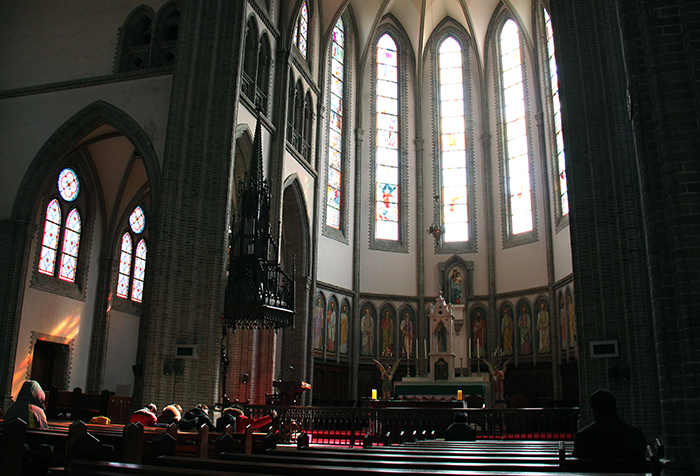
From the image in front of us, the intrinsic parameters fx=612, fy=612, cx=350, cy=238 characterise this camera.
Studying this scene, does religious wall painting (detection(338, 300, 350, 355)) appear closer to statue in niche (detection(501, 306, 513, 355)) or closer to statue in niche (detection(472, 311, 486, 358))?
statue in niche (detection(472, 311, 486, 358))

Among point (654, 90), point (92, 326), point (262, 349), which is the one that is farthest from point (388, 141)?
point (654, 90)

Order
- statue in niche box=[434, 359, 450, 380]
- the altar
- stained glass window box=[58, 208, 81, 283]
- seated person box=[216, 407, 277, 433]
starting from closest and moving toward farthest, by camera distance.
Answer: seated person box=[216, 407, 277, 433], the altar, statue in niche box=[434, 359, 450, 380], stained glass window box=[58, 208, 81, 283]

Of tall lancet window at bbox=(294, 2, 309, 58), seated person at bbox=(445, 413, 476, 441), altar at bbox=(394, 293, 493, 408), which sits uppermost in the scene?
tall lancet window at bbox=(294, 2, 309, 58)

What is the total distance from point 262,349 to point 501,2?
17.2m

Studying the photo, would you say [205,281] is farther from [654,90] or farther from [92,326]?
[654,90]

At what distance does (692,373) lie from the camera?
14.6 feet

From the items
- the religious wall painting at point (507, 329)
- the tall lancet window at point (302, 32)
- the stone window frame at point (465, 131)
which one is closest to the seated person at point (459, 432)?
the religious wall painting at point (507, 329)

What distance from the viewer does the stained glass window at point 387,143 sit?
2542cm

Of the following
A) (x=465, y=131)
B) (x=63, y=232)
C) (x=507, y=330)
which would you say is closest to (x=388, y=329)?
(x=507, y=330)

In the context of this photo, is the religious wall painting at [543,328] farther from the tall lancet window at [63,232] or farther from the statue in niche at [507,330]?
the tall lancet window at [63,232]

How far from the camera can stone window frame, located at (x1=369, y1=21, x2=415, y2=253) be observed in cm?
2509

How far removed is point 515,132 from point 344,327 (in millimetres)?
10353

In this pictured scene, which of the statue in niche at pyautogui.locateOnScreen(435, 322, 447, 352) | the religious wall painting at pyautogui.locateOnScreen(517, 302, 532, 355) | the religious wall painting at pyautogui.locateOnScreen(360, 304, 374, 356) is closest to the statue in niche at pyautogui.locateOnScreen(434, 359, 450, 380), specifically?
the statue in niche at pyautogui.locateOnScreen(435, 322, 447, 352)

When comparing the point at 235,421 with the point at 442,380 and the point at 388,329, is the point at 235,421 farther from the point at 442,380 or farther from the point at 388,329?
the point at 388,329
